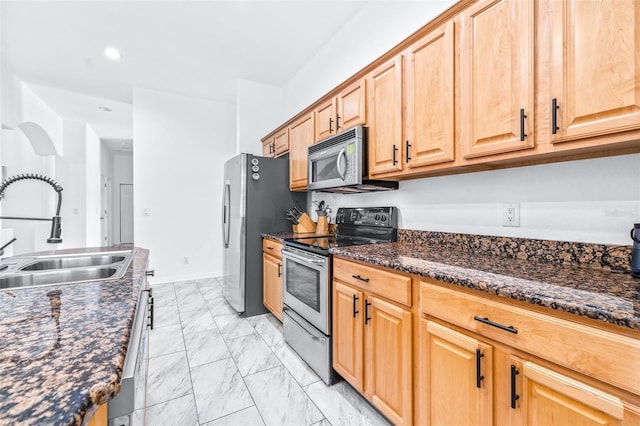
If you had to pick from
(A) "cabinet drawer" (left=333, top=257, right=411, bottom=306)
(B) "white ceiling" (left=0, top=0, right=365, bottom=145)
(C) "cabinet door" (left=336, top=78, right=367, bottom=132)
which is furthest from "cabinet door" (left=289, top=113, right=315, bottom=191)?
(A) "cabinet drawer" (left=333, top=257, right=411, bottom=306)

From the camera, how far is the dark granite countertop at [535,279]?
761mm

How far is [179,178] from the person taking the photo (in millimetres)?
4324

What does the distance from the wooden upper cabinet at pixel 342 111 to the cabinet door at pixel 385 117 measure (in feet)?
0.27

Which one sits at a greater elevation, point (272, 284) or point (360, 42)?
point (360, 42)

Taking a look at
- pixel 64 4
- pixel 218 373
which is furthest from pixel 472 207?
pixel 64 4

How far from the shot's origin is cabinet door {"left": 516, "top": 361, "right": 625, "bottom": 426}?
74 cm

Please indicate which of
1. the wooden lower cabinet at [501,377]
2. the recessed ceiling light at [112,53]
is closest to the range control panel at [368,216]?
the wooden lower cabinet at [501,377]

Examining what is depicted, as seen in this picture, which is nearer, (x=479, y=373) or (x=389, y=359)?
(x=479, y=373)

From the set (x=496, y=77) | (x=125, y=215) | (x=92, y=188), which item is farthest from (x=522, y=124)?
(x=125, y=215)

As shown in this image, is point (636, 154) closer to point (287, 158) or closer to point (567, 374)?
point (567, 374)

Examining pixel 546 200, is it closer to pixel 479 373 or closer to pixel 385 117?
pixel 479 373

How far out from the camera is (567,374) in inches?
32.0

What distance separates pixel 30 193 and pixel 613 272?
6.23 m

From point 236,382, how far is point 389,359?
1.06m
